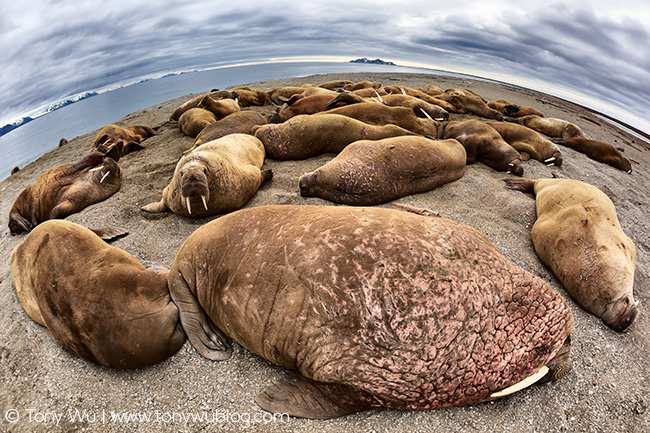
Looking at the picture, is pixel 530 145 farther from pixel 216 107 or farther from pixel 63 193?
pixel 63 193

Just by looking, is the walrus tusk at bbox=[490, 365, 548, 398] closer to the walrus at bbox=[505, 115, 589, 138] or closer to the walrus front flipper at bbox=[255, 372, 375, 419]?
the walrus front flipper at bbox=[255, 372, 375, 419]

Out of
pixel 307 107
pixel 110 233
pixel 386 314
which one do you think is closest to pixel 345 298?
pixel 386 314

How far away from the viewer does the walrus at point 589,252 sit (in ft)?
8.46

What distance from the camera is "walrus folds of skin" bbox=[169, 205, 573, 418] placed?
163 centimetres

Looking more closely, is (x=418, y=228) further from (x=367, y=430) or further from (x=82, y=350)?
(x=82, y=350)

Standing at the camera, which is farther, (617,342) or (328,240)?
(617,342)

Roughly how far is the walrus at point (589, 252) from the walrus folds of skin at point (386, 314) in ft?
3.60

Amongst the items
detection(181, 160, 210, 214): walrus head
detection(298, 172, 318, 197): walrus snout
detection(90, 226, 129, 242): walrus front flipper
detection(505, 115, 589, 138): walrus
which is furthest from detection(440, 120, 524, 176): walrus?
detection(90, 226, 129, 242): walrus front flipper

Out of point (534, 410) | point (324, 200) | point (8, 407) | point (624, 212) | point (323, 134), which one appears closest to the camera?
point (534, 410)

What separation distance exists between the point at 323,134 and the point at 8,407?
4665mm

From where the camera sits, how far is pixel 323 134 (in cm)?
525

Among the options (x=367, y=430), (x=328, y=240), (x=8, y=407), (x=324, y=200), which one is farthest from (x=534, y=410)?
(x=8, y=407)

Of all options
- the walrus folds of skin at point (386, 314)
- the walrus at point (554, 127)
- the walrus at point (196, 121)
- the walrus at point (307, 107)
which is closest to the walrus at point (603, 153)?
the walrus at point (554, 127)

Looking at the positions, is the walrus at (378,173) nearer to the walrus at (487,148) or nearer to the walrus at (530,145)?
the walrus at (487,148)
